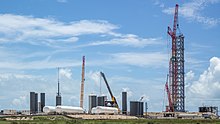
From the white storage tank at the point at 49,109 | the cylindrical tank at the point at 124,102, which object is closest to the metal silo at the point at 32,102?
the white storage tank at the point at 49,109

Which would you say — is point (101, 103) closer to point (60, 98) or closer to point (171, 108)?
point (60, 98)

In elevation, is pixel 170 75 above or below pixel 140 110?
above

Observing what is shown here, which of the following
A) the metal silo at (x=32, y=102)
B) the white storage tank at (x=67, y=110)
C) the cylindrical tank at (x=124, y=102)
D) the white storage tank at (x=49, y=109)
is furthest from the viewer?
the cylindrical tank at (x=124, y=102)

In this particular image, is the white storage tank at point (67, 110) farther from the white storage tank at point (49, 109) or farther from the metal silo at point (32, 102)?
the metal silo at point (32, 102)

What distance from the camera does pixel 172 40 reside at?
189000 mm

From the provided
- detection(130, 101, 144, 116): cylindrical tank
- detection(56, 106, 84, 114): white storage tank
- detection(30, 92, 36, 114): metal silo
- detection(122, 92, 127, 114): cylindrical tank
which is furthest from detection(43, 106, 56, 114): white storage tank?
detection(122, 92, 127, 114): cylindrical tank

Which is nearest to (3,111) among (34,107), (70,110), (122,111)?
(34,107)

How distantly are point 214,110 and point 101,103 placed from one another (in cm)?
4960

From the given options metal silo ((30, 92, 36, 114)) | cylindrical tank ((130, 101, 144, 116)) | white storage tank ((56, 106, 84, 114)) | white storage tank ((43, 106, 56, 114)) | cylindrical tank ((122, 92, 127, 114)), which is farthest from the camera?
cylindrical tank ((122, 92, 127, 114))

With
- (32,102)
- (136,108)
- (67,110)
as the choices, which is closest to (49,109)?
(67,110)

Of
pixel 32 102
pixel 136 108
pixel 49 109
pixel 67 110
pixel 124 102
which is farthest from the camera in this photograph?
pixel 124 102

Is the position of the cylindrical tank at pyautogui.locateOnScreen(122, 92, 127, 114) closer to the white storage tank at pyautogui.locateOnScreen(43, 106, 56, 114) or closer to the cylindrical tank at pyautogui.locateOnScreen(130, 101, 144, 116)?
the cylindrical tank at pyautogui.locateOnScreen(130, 101, 144, 116)

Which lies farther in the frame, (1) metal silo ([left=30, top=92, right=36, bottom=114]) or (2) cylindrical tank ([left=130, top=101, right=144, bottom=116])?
(1) metal silo ([left=30, top=92, right=36, bottom=114])

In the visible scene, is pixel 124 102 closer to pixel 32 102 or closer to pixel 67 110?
pixel 67 110
